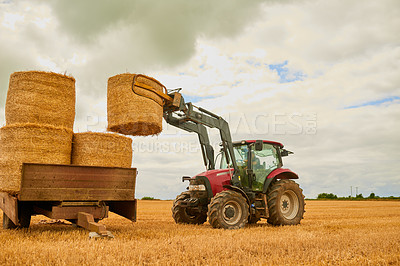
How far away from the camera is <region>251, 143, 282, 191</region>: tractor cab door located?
9539 mm

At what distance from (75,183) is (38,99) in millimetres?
1899

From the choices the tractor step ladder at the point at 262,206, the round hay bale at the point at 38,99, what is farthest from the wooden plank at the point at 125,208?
the tractor step ladder at the point at 262,206

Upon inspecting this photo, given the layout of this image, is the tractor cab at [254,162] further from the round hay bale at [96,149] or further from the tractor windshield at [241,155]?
the round hay bale at [96,149]

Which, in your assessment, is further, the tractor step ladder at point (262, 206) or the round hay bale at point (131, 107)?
the tractor step ladder at point (262, 206)

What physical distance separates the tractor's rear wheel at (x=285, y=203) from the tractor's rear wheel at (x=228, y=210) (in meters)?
0.96

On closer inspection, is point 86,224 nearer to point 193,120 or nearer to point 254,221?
point 193,120

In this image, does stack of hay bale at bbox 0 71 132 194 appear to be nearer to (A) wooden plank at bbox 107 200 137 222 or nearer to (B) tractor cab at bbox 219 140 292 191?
(A) wooden plank at bbox 107 200 137 222

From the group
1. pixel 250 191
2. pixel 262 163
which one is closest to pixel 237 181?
pixel 250 191

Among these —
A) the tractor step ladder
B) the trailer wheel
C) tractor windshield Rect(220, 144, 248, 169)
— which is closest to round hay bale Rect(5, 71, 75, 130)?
the trailer wheel

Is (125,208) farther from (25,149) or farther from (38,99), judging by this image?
(38,99)

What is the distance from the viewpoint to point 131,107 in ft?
24.8

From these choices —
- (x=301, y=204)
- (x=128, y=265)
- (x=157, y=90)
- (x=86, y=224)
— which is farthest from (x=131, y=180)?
(x=301, y=204)

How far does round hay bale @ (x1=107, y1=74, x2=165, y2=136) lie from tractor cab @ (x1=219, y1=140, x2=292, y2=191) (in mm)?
2649

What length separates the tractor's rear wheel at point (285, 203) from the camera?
9.32 meters
